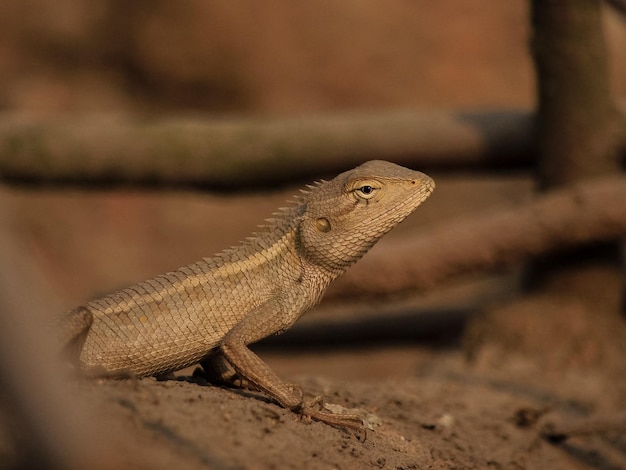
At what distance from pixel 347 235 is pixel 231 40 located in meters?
14.2

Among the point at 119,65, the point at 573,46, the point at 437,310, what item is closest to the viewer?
the point at 573,46

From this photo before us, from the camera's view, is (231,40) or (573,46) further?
(231,40)

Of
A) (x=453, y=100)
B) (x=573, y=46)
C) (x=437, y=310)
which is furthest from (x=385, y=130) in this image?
(x=453, y=100)

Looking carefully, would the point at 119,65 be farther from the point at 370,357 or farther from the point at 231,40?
the point at 370,357

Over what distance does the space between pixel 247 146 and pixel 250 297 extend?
525 centimetres

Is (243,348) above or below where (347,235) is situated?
below

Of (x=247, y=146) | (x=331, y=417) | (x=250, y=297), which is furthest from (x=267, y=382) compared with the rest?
(x=247, y=146)

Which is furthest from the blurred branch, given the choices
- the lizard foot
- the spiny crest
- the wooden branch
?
the lizard foot

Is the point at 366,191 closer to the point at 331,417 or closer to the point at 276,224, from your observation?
the point at 276,224

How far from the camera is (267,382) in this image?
15.5ft

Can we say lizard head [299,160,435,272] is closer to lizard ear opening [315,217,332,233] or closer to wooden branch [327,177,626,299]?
lizard ear opening [315,217,332,233]

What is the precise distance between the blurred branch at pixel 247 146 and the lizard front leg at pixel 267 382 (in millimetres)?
5368

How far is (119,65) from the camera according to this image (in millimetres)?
19219

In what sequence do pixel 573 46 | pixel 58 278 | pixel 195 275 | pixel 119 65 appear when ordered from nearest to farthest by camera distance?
1. pixel 195 275
2. pixel 573 46
3. pixel 58 278
4. pixel 119 65
